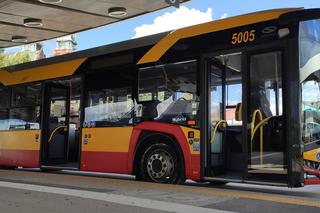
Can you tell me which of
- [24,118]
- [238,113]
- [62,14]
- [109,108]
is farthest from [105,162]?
[62,14]

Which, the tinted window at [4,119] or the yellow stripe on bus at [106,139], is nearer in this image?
the yellow stripe on bus at [106,139]

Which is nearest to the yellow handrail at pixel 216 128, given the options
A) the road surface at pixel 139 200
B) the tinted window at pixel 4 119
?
the road surface at pixel 139 200

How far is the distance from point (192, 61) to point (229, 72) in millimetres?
786

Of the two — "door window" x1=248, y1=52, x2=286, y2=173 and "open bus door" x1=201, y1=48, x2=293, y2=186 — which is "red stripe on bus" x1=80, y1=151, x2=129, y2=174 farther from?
"door window" x1=248, y1=52, x2=286, y2=173

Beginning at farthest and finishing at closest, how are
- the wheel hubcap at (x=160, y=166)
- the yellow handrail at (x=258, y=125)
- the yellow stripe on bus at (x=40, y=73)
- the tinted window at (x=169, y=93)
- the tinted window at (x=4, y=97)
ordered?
the tinted window at (x=4, y=97) → the yellow stripe on bus at (x=40, y=73) → the wheel hubcap at (x=160, y=166) → the tinted window at (x=169, y=93) → the yellow handrail at (x=258, y=125)

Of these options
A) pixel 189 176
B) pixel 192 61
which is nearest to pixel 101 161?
pixel 189 176

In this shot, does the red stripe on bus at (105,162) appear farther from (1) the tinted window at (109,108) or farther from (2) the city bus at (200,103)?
(1) the tinted window at (109,108)

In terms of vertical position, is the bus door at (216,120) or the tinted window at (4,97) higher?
the tinted window at (4,97)

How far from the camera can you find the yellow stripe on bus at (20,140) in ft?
42.7

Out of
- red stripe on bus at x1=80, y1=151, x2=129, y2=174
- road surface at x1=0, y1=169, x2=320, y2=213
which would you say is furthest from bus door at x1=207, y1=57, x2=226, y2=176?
red stripe on bus at x1=80, y1=151, x2=129, y2=174

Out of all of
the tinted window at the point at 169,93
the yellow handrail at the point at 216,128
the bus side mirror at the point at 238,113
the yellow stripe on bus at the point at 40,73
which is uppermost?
the yellow stripe on bus at the point at 40,73

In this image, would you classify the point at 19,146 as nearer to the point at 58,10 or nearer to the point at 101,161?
the point at 101,161

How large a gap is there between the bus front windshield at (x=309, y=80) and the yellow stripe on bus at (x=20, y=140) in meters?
7.55

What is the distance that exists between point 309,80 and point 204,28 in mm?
2354
